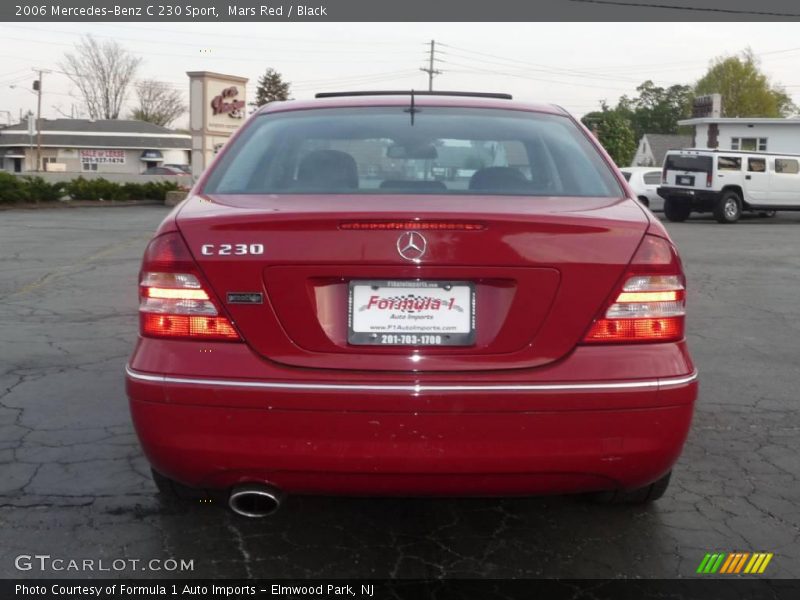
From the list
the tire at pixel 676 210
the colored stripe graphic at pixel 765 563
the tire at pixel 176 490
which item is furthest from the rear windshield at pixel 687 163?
the tire at pixel 176 490

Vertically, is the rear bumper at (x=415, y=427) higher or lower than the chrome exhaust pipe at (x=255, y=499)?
higher

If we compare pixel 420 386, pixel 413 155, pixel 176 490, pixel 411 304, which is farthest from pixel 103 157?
pixel 420 386

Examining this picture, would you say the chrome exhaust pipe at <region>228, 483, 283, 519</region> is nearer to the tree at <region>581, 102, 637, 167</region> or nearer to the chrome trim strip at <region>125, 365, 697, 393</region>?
the chrome trim strip at <region>125, 365, 697, 393</region>

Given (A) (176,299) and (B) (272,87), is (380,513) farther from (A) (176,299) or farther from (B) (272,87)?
(B) (272,87)

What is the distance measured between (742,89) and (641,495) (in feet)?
287

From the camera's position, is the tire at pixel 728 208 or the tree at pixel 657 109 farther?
the tree at pixel 657 109

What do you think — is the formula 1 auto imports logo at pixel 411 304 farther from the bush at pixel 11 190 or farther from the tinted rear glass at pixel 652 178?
the tinted rear glass at pixel 652 178

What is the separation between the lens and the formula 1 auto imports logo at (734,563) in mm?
3127

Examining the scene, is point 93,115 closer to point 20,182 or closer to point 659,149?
point 659,149

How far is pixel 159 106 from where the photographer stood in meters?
94.9

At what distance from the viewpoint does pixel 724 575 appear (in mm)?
3094

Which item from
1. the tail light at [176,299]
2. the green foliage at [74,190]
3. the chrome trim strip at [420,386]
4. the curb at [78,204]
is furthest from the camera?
the curb at [78,204]

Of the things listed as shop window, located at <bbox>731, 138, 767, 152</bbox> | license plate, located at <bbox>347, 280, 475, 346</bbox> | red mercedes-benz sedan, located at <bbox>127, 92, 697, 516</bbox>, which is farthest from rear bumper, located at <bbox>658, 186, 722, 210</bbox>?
license plate, located at <bbox>347, 280, 475, 346</bbox>
